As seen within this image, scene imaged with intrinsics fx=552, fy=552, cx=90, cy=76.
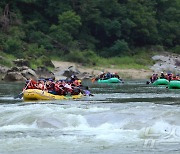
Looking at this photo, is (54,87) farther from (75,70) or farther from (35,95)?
(75,70)

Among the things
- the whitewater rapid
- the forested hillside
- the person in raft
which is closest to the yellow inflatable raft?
the person in raft

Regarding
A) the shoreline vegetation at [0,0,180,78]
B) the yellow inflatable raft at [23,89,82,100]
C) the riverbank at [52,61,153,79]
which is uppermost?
the shoreline vegetation at [0,0,180,78]

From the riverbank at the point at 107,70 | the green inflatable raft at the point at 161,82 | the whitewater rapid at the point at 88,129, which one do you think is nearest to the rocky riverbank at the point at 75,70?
the riverbank at the point at 107,70

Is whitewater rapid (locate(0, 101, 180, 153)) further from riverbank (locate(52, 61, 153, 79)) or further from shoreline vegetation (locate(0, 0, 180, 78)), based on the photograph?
riverbank (locate(52, 61, 153, 79))

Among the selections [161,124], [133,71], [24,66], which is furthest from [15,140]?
[133,71]

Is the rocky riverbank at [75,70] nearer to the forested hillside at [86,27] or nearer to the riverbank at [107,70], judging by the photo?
the riverbank at [107,70]

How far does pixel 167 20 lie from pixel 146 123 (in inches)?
2809

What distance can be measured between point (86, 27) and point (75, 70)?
1953 centimetres

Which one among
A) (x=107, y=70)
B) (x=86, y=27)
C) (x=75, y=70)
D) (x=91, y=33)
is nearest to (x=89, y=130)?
(x=75, y=70)

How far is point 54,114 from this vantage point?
22969mm

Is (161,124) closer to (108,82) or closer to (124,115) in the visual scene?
(124,115)

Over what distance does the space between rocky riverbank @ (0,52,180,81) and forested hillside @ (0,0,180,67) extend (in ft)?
9.23

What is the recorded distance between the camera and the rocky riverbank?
175 feet

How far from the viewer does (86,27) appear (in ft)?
262
